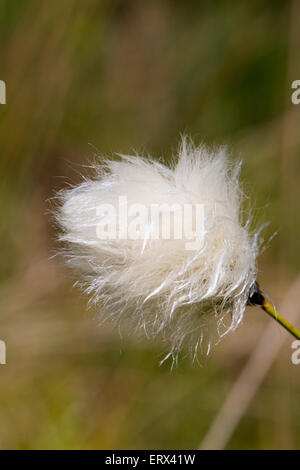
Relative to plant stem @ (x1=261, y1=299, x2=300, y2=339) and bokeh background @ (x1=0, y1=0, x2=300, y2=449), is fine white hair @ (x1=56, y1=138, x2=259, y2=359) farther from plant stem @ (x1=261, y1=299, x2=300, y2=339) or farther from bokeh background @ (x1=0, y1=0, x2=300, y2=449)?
bokeh background @ (x1=0, y1=0, x2=300, y2=449)

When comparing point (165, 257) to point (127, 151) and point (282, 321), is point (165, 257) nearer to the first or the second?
point (282, 321)

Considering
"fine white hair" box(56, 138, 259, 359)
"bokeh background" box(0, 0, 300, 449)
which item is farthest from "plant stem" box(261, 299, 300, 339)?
"bokeh background" box(0, 0, 300, 449)

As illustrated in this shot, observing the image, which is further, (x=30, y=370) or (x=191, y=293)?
(x=30, y=370)

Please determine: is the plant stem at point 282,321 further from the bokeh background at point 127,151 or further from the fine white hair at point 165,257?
the bokeh background at point 127,151

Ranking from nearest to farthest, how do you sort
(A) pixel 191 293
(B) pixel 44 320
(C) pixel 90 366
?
(A) pixel 191 293
(C) pixel 90 366
(B) pixel 44 320

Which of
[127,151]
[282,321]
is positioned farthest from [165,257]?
[127,151]
